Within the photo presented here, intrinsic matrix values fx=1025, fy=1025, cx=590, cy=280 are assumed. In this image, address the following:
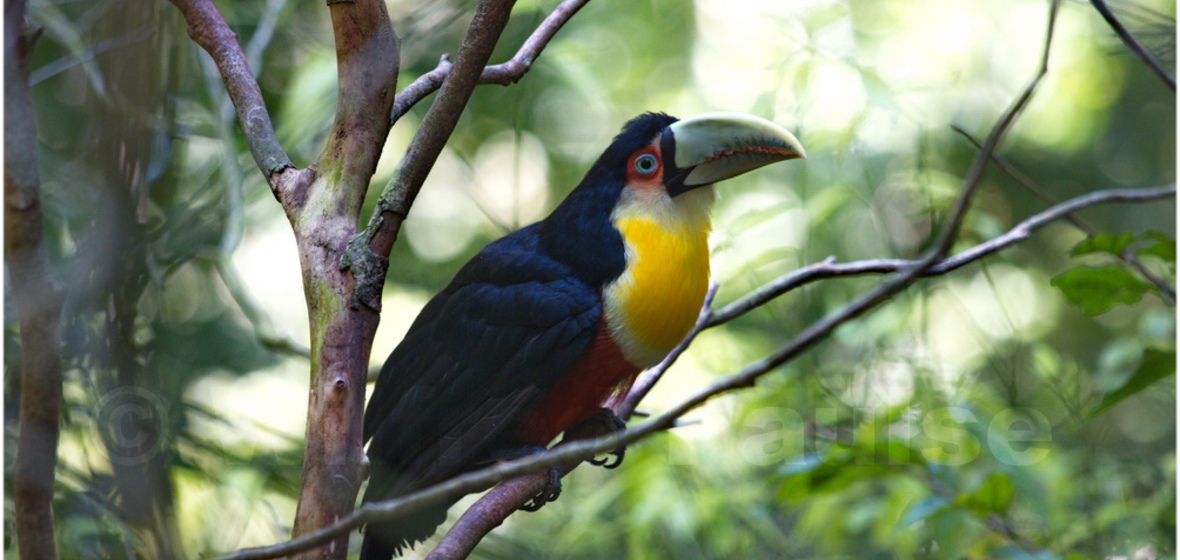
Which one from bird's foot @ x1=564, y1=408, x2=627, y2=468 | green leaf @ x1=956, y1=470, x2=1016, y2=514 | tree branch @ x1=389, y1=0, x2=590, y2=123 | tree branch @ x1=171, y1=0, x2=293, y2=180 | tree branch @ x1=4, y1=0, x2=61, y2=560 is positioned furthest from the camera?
bird's foot @ x1=564, y1=408, x2=627, y2=468

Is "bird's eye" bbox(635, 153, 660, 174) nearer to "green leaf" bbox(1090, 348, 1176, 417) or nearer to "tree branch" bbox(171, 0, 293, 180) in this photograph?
"tree branch" bbox(171, 0, 293, 180)

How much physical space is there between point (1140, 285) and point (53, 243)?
1703 mm

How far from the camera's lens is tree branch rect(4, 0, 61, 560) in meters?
0.78

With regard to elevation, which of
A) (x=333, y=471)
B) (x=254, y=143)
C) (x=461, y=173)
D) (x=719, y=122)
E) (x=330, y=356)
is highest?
(x=461, y=173)

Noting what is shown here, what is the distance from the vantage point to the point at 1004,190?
365cm

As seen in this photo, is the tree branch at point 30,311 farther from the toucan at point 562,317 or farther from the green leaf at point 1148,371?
the green leaf at point 1148,371

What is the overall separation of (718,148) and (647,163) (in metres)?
0.13

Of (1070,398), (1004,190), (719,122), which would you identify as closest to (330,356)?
(719,122)

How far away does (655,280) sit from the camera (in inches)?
61.9

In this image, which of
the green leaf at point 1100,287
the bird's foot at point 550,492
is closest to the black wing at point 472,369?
the bird's foot at point 550,492

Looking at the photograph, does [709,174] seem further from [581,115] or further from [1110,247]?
[581,115]

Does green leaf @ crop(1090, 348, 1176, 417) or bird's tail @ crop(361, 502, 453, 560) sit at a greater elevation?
bird's tail @ crop(361, 502, 453, 560)

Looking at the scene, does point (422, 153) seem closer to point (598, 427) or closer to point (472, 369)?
point (472, 369)

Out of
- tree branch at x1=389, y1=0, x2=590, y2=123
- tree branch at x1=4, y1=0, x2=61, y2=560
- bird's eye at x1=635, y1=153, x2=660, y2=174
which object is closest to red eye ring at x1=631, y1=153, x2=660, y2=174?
bird's eye at x1=635, y1=153, x2=660, y2=174
